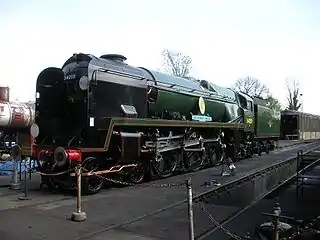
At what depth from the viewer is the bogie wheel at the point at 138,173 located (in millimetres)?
13728

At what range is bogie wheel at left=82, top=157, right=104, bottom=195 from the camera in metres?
11.6

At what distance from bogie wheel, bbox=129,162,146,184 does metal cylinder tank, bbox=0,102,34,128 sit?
374 inches

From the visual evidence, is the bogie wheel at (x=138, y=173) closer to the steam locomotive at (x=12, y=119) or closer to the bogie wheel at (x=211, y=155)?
the bogie wheel at (x=211, y=155)

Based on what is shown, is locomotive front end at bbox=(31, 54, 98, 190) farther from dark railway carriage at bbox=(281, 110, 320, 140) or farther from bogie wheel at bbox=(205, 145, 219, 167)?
dark railway carriage at bbox=(281, 110, 320, 140)

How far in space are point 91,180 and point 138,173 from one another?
8.24ft

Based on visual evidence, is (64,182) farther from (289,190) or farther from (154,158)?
(289,190)

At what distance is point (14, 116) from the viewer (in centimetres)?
2158

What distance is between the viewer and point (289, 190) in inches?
524

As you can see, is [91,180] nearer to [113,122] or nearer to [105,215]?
[113,122]

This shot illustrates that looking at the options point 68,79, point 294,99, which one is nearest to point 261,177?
point 68,79

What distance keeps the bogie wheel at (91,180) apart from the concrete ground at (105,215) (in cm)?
29

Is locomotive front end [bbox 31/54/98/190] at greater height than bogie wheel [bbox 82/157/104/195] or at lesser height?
greater

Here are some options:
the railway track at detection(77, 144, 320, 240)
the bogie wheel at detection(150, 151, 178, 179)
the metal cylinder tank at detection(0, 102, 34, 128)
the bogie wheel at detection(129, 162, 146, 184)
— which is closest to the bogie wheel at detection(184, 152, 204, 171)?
the bogie wheel at detection(150, 151, 178, 179)

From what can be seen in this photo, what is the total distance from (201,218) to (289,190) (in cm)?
520
